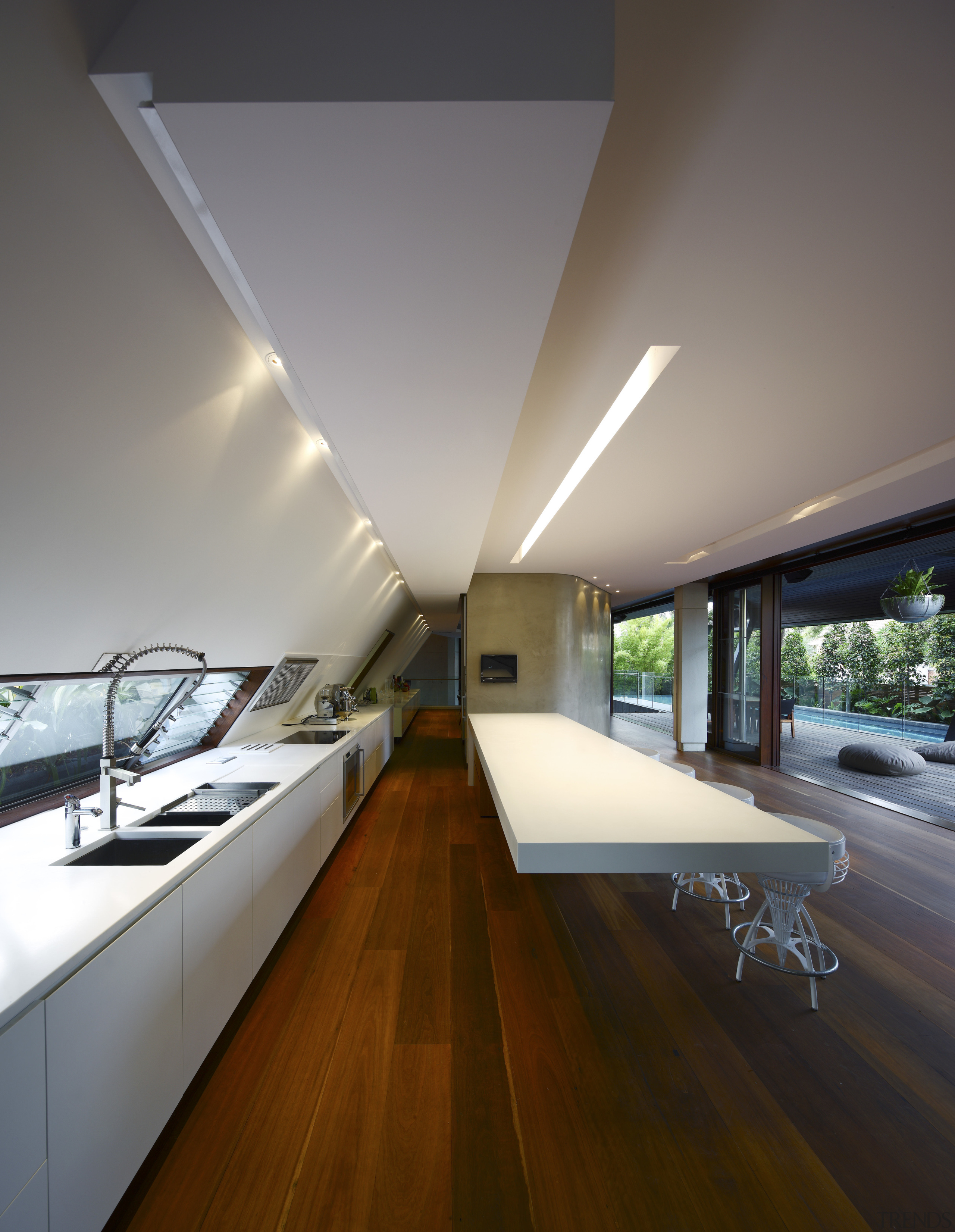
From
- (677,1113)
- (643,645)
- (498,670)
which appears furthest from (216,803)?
(643,645)

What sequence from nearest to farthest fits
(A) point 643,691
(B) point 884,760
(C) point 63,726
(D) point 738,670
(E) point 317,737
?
1. (C) point 63,726
2. (E) point 317,737
3. (B) point 884,760
4. (D) point 738,670
5. (A) point 643,691

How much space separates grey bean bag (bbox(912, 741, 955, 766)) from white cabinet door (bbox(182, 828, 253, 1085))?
7.81 meters

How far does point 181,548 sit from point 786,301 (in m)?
2.29

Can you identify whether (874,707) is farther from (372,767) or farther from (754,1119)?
(754,1119)

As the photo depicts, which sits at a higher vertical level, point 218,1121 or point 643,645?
point 643,645

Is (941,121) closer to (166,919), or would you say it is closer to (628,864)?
(628,864)

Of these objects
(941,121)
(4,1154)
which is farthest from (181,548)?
(941,121)

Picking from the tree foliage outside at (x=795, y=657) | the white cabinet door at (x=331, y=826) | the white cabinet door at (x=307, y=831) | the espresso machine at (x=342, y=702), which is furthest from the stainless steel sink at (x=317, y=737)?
the tree foliage outside at (x=795, y=657)

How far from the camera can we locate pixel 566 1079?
1.92 m

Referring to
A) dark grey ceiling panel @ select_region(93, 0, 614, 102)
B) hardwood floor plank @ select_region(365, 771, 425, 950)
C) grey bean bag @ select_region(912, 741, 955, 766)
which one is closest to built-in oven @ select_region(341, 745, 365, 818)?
hardwood floor plank @ select_region(365, 771, 425, 950)

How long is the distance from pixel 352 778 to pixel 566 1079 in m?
2.93

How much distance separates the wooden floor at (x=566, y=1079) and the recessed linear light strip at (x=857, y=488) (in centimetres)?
272

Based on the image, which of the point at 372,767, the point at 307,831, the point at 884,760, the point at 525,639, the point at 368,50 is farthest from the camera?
the point at 525,639

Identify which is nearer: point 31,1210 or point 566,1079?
point 31,1210
